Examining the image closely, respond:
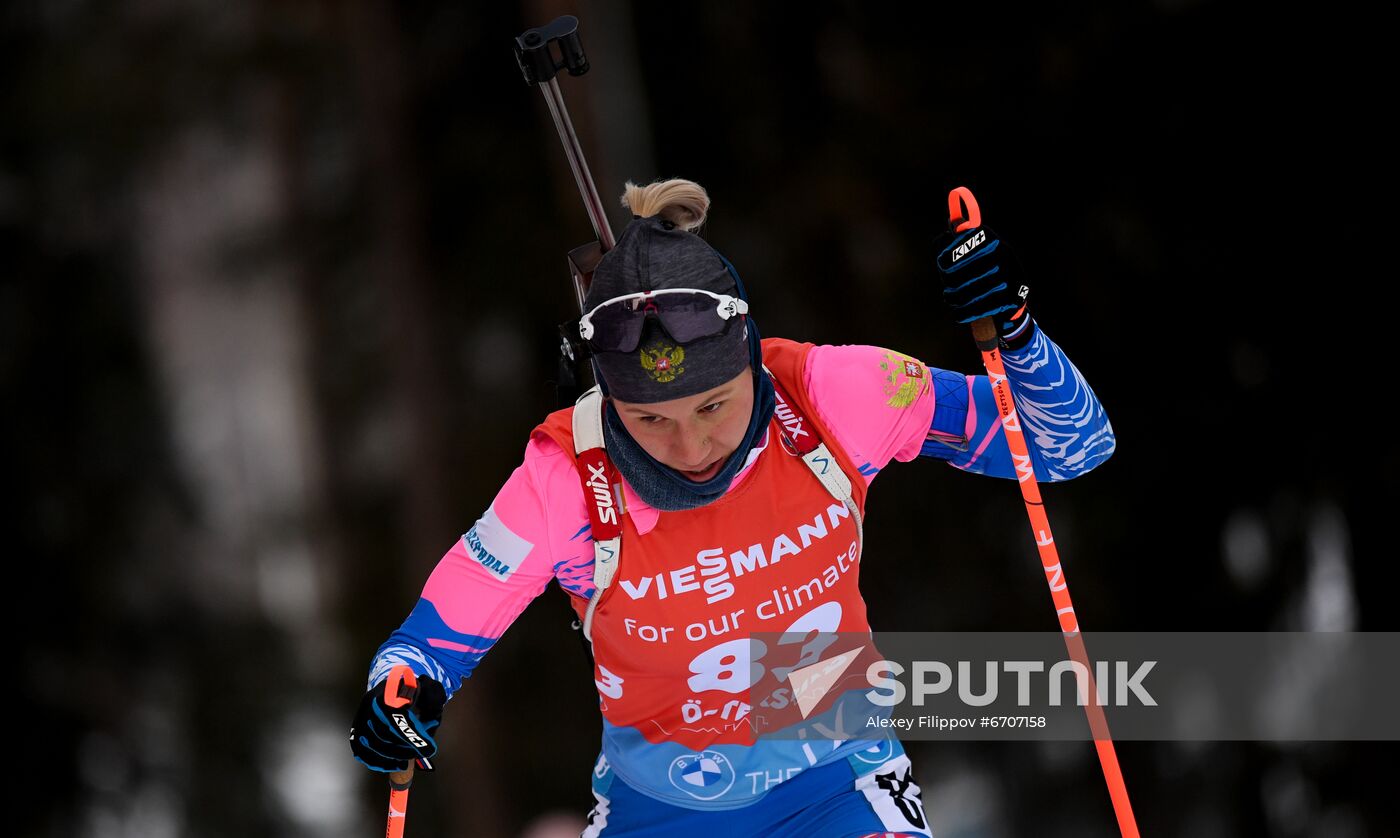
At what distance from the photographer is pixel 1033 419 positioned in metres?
1.95

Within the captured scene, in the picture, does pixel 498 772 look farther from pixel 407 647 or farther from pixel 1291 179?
pixel 407 647

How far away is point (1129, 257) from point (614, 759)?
11.8 ft

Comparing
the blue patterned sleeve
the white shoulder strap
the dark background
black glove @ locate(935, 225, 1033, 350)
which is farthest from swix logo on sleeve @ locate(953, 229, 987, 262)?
the dark background

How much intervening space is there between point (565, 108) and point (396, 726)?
39.2 inches

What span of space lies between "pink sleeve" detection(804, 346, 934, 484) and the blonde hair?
267 mm

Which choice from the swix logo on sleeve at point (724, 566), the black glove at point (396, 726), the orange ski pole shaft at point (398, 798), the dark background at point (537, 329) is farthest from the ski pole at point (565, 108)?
the dark background at point (537, 329)

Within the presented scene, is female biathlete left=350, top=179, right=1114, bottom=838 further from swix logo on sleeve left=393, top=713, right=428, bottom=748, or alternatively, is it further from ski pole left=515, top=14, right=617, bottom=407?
ski pole left=515, top=14, right=617, bottom=407

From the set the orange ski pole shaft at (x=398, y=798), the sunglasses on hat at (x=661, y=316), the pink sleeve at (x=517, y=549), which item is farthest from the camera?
the orange ski pole shaft at (x=398, y=798)

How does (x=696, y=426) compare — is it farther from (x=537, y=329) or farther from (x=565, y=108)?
(x=537, y=329)

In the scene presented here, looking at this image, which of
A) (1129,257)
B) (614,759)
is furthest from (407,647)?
(1129,257)

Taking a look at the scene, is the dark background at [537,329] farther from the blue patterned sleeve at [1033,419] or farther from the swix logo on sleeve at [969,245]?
the swix logo on sleeve at [969,245]

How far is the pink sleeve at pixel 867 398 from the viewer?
6.19 ft

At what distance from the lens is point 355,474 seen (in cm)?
691

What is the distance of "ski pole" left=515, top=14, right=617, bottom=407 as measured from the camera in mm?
2078
